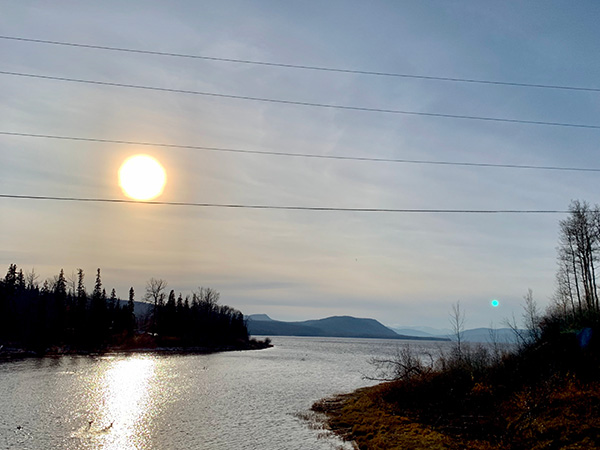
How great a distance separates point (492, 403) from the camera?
88.6 feet

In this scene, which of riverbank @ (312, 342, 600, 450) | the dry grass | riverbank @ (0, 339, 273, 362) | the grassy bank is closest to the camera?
the dry grass

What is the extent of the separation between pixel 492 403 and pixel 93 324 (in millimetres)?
117499

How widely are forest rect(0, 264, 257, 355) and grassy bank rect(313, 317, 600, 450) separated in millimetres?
92710

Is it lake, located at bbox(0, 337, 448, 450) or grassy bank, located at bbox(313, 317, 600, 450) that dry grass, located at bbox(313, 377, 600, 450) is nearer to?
grassy bank, located at bbox(313, 317, 600, 450)

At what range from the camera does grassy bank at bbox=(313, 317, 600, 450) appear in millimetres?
20156

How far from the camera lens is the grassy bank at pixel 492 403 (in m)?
20.2

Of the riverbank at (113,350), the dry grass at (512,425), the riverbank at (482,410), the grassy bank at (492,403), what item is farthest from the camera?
the riverbank at (113,350)

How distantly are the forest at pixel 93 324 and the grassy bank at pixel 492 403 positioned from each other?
304 ft

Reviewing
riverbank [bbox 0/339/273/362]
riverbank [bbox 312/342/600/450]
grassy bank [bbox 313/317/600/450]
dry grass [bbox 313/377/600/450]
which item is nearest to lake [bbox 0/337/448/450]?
dry grass [bbox 313/377/600/450]

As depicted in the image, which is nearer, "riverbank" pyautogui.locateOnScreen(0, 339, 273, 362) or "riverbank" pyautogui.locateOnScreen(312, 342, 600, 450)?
"riverbank" pyautogui.locateOnScreen(312, 342, 600, 450)

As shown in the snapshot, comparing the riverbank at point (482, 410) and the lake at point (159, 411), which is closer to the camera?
the riverbank at point (482, 410)

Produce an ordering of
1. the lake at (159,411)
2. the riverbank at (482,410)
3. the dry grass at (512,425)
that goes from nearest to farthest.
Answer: the dry grass at (512,425), the riverbank at (482,410), the lake at (159,411)

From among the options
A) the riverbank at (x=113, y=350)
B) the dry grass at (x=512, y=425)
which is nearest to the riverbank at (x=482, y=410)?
the dry grass at (x=512, y=425)

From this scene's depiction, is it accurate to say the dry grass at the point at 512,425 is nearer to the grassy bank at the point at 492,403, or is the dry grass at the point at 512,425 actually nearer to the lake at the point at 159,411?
the grassy bank at the point at 492,403
